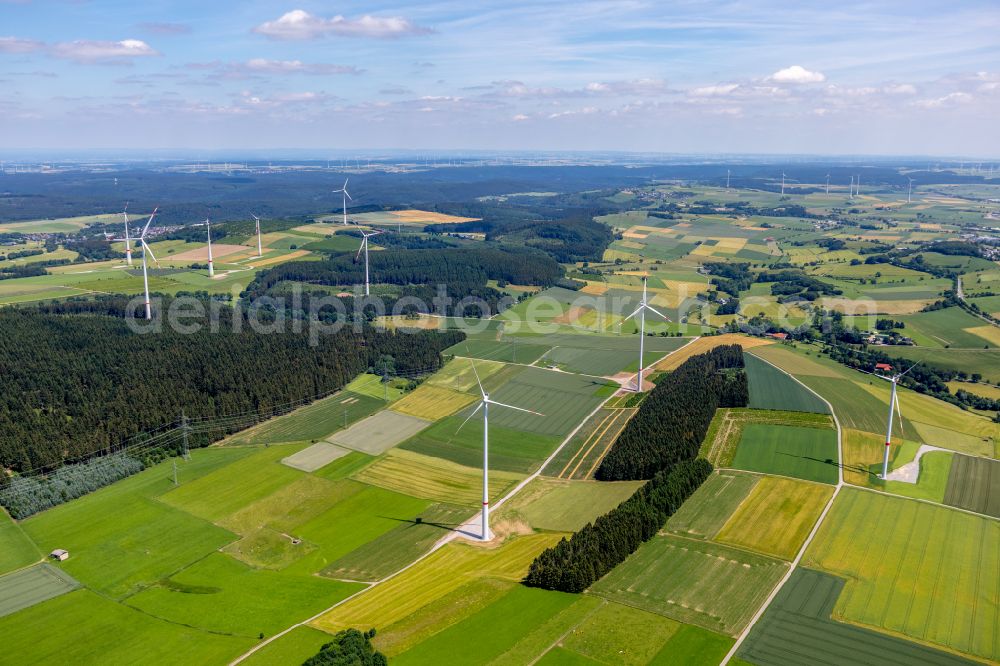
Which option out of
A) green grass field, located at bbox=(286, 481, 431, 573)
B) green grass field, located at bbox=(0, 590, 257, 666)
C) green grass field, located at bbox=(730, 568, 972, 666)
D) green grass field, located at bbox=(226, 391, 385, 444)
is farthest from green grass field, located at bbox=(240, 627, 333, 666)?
green grass field, located at bbox=(226, 391, 385, 444)

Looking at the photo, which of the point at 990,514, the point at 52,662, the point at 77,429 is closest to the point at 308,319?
the point at 77,429

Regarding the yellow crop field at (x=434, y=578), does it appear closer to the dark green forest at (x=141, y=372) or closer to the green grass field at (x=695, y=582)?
the green grass field at (x=695, y=582)

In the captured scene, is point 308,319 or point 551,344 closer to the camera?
point 551,344

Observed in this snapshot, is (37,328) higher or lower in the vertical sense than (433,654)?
higher

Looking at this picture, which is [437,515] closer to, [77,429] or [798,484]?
[798,484]

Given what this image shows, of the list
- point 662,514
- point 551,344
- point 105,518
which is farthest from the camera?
point 551,344

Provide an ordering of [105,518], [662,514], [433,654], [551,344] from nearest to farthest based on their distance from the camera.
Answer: [433,654] < [662,514] < [105,518] < [551,344]

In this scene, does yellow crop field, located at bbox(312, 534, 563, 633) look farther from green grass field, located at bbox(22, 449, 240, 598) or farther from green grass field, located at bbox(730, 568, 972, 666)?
green grass field, located at bbox(730, 568, 972, 666)

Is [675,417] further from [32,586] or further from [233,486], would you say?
[32,586]
